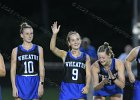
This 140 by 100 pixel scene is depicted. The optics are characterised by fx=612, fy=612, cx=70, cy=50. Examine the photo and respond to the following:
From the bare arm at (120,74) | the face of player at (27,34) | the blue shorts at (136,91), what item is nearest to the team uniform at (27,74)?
the face of player at (27,34)

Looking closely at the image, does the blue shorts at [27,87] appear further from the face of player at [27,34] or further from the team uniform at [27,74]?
the face of player at [27,34]

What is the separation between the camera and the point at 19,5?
34.7 meters

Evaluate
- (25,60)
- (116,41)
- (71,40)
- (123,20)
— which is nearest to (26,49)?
(25,60)

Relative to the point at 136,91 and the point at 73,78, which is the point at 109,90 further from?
the point at 73,78

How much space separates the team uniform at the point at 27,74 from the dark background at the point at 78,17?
63.8ft

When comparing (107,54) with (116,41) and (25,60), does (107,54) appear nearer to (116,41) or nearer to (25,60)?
(25,60)

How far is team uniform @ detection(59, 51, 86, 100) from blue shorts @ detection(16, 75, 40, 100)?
658mm

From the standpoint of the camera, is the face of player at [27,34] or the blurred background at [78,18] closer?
the face of player at [27,34]

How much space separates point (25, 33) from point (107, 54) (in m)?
1.59

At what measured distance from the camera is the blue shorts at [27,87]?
11.2 meters

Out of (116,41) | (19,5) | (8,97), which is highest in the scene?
(19,5)

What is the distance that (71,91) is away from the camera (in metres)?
10.8

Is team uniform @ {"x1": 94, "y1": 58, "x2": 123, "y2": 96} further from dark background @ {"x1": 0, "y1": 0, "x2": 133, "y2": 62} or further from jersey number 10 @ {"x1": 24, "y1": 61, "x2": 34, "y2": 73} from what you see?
dark background @ {"x1": 0, "y1": 0, "x2": 133, "y2": 62}

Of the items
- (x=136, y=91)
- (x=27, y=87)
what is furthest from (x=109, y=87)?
(x=27, y=87)
